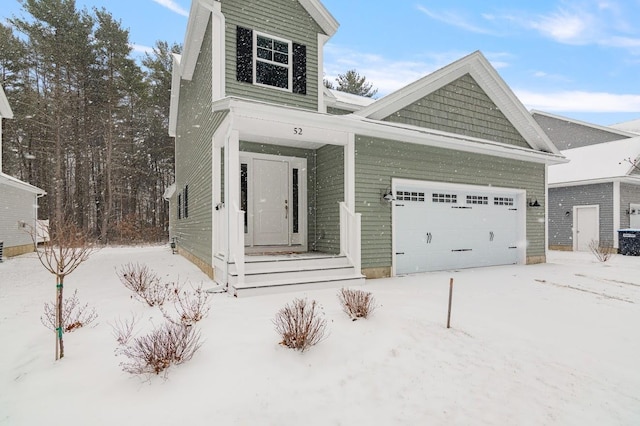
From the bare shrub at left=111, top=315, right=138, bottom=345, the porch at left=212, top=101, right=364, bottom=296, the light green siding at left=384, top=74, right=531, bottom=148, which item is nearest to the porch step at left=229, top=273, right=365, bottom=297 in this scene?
the porch at left=212, top=101, right=364, bottom=296

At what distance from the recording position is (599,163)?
15250 mm

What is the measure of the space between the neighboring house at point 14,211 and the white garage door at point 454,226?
11.8 metres

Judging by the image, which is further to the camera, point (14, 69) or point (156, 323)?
point (14, 69)

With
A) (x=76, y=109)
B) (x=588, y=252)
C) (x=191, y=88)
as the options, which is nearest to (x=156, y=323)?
(x=191, y=88)

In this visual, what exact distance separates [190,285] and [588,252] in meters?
15.8

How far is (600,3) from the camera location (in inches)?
506

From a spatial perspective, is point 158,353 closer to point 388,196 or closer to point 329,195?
point 329,195

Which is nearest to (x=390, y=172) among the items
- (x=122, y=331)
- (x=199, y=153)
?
(x=199, y=153)

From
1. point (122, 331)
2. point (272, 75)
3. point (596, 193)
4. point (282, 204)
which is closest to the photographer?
point (122, 331)

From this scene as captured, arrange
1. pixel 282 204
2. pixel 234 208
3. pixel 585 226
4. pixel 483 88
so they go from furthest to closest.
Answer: pixel 585 226 < pixel 483 88 < pixel 282 204 < pixel 234 208

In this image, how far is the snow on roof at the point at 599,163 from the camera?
14.2 m

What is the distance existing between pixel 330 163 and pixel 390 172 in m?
1.42

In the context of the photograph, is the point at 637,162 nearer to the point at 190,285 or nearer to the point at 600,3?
the point at 600,3

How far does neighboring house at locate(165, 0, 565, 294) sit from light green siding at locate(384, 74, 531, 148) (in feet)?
0.12
